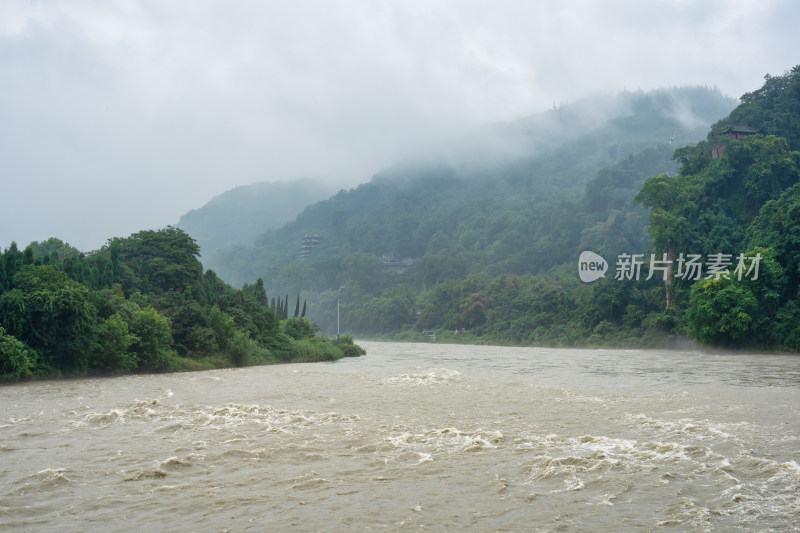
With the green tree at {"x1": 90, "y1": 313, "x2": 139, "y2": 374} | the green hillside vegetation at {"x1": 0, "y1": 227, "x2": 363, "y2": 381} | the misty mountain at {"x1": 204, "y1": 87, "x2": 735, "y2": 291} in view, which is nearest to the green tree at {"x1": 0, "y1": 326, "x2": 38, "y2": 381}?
the green hillside vegetation at {"x1": 0, "y1": 227, "x2": 363, "y2": 381}

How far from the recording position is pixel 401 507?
24.2 feet

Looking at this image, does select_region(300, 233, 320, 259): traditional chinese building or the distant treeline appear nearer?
the distant treeline

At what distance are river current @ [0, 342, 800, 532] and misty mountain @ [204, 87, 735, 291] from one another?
84.4 metres

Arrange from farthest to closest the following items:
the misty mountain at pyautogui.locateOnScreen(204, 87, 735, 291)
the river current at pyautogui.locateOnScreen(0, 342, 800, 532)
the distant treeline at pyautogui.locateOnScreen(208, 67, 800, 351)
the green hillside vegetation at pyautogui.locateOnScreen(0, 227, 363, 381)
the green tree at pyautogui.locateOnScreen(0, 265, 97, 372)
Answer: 1. the misty mountain at pyautogui.locateOnScreen(204, 87, 735, 291)
2. the distant treeline at pyautogui.locateOnScreen(208, 67, 800, 351)
3. the green hillside vegetation at pyautogui.locateOnScreen(0, 227, 363, 381)
4. the green tree at pyautogui.locateOnScreen(0, 265, 97, 372)
5. the river current at pyautogui.locateOnScreen(0, 342, 800, 532)

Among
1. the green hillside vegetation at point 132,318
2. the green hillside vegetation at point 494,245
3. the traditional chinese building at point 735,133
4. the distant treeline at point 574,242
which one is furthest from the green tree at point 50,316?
the traditional chinese building at point 735,133

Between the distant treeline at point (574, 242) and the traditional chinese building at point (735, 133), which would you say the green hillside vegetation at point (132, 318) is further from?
the traditional chinese building at point (735, 133)

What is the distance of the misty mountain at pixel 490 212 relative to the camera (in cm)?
11250

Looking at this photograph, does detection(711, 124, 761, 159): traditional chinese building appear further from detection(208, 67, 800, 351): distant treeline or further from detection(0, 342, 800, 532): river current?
detection(0, 342, 800, 532): river current

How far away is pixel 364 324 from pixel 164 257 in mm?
69218

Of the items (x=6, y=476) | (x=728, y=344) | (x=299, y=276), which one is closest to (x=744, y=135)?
(x=728, y=344)

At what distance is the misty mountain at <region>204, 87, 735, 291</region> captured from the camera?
369 ft

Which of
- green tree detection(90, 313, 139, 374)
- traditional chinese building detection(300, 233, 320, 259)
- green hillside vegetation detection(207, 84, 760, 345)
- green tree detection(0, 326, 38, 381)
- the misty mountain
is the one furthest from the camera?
traditional chinese building detection(300, 233, 320, 259)

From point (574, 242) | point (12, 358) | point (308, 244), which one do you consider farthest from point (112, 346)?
point (308, 244)

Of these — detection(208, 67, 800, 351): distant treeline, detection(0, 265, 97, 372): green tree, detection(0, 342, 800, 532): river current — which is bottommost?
detection(0, 342, 800, 532): river current
